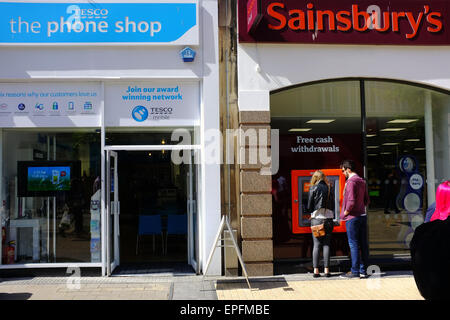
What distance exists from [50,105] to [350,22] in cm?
541

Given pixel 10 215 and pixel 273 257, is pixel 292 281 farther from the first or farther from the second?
pixel 10 215

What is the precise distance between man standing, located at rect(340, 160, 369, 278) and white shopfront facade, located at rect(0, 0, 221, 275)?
2174 millimetres

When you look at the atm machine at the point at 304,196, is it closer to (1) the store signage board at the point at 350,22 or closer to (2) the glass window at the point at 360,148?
(2) the glass window at the point at 360,148

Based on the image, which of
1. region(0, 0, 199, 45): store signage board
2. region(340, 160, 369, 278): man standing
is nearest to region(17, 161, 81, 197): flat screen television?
region(0, 0, 199, 45): store signage board

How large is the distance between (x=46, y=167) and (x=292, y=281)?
4626mm

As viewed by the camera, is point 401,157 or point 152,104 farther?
point 401,157

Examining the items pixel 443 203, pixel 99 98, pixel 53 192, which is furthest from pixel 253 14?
pixel 443 203

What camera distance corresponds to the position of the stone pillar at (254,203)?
25.2ft

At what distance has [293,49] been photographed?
26.3 ft

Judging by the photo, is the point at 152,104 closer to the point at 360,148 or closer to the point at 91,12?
the point at 91,12

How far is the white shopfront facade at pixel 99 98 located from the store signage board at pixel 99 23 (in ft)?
0.06

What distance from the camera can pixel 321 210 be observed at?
758 centimetres
